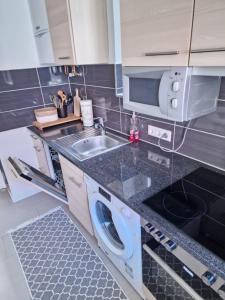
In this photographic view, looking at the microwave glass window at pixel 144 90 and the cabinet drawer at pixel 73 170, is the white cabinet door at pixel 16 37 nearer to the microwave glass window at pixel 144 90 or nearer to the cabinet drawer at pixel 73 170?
the cabinet drawer at pixel 73 170

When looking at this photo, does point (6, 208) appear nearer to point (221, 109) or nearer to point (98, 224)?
point (98, 224)

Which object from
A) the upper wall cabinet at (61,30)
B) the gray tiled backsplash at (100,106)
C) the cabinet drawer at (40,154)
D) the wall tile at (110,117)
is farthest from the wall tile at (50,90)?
the upper wall cabinet at (61,30)

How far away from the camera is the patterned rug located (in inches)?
56.3

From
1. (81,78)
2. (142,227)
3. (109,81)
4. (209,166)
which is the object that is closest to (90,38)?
(109,81)

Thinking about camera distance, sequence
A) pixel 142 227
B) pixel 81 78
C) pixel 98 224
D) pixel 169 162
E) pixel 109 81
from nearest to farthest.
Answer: pixel 142 227 < pixel 169 162 < pixel 98 224 < pixel 109 81 < pixel 81 78

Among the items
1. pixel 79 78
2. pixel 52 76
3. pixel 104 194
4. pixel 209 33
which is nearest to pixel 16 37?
pixel 52 76

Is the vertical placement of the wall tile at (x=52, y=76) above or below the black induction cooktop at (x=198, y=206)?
above

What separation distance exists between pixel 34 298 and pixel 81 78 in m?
1.98

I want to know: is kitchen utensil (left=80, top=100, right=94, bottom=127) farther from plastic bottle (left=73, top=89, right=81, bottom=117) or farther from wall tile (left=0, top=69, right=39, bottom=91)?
wall tile (left=0, top=69, right=39, bottom=91)

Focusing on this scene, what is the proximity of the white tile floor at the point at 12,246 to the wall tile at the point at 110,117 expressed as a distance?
3.40 ft

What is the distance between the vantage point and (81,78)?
2.16 m

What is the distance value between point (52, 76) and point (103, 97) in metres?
0.76

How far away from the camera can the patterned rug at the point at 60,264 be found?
1430 mm

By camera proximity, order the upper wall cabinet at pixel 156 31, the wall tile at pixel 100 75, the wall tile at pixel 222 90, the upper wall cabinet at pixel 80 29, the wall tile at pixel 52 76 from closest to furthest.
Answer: the upper wall cabinet at pixel 156 31, the wall tile at pixel 222 90, the upper wall cabinet at pixel 80 29, the wall tile at pixel 100 75, the wall tile at pixel 52 76
